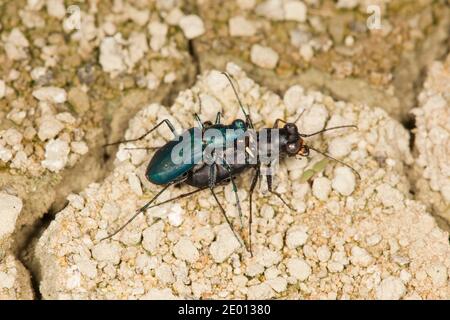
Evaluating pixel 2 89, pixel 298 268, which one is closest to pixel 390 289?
pixel 298 268

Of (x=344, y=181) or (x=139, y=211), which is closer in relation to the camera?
(x=139, y=211)

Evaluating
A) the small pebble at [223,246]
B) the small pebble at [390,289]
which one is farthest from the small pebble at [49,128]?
the small pebble at [390,289]

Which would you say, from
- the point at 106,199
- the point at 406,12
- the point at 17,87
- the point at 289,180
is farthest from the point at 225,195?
the point at 406,12

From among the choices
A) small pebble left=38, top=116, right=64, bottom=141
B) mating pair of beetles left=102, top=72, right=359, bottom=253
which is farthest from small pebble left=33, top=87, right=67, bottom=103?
mating pair of beetles left=102, top=72, right=359, bottom=253

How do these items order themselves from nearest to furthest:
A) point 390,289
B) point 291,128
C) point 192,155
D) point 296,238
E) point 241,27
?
point 390,289 < point 296,238 < point 192,155 < point 291,128 < point 241,27

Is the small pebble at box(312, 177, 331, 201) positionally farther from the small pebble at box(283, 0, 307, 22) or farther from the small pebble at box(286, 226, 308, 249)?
the small pebble at box(283, 0, 307, 22)

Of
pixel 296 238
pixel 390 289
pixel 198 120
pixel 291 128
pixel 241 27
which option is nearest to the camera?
pixel 390 289

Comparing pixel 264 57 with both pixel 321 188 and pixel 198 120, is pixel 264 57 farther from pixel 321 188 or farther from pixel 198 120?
pixel 321 188

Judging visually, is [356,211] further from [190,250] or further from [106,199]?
[106,199]

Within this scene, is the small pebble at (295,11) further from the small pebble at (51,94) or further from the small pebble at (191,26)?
the small pebble at (51,94)
